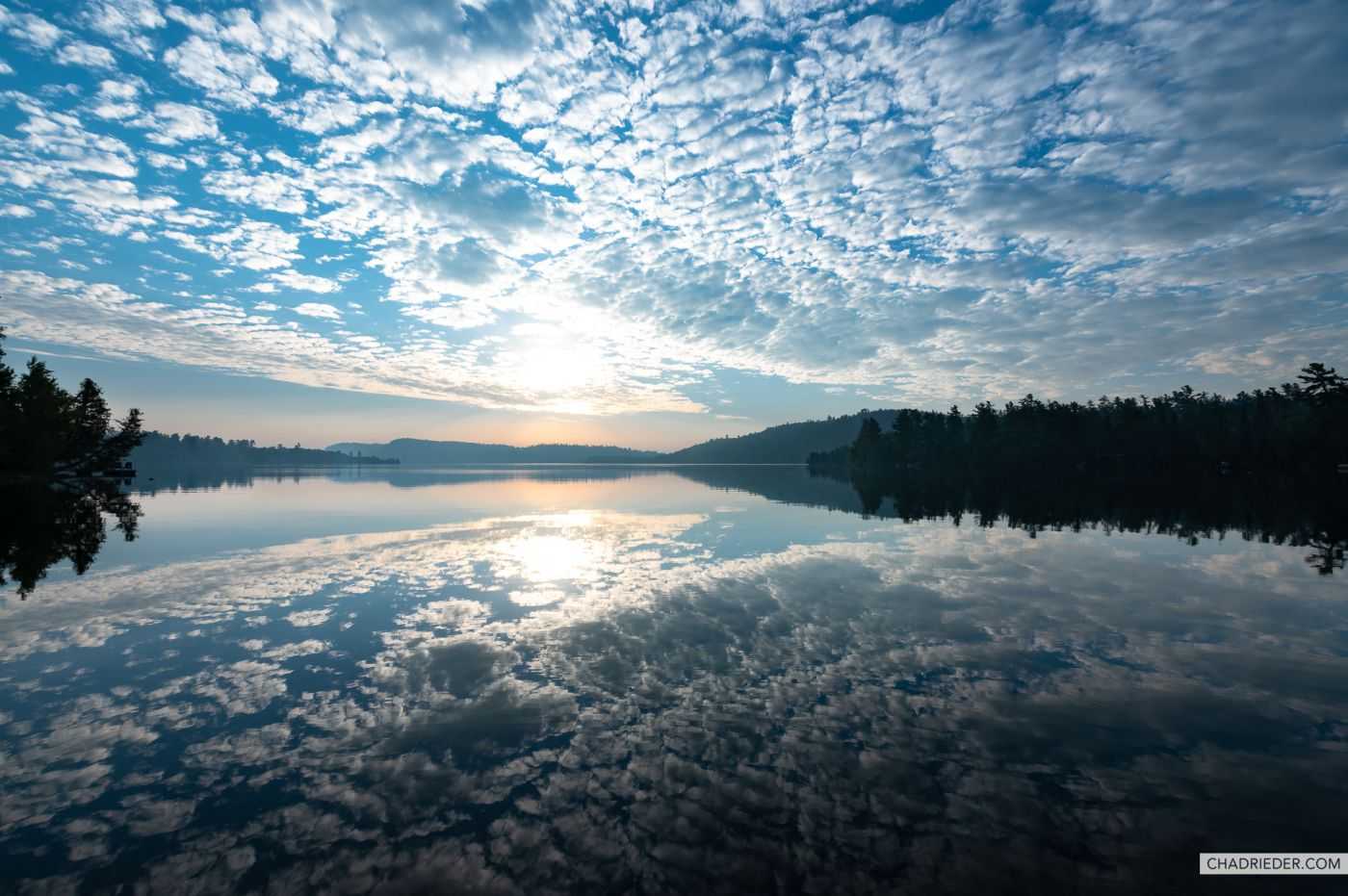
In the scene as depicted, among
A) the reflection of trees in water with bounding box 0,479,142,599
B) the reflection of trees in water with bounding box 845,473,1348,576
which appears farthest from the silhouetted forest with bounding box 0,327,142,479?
the reflection of trees in water with bounding box 845,473,1348,576

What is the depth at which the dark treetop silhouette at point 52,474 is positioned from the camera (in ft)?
102

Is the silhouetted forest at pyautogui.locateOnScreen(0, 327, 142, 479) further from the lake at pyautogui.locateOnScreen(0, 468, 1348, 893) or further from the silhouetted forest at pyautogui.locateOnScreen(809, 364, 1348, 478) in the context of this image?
the silhouetted forest at pyautogui.locateOnScreen(809, 364, 1348, 478)

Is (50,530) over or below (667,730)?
below

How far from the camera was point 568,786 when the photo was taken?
920 cm

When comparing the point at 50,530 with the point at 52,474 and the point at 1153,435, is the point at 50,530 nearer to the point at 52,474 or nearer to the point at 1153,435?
the point at 52,474

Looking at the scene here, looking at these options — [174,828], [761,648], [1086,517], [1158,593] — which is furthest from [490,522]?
[1086,517]

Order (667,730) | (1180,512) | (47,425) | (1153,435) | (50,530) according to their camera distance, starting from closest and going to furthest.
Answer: (667,730) → (50,530) → (1180,512) → (47,425) → (1153,435)

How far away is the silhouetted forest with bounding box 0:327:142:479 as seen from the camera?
83.7 m

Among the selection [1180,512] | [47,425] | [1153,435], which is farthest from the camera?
[1153,435]

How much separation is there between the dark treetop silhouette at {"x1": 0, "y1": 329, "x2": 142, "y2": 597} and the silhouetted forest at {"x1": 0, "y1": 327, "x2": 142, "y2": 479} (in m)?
0.13

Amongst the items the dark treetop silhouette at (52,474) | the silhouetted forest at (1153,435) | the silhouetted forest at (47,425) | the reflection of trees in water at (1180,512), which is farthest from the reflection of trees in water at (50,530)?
the silhouetted forest at (1153,435)

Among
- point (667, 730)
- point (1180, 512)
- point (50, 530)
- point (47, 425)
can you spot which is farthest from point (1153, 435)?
point (47, 425)

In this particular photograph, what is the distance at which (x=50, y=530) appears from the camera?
38656 millimetres

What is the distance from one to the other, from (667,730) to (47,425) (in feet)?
411
